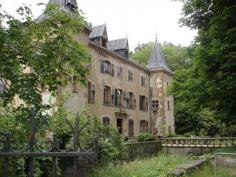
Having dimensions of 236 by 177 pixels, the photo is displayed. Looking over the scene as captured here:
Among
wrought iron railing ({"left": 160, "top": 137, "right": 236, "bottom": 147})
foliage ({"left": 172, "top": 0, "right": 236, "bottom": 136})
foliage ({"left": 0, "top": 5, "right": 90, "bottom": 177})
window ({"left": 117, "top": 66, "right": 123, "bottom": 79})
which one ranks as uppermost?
window ({"left": 117, "top": 66, "right": 123, "bottom": 79})

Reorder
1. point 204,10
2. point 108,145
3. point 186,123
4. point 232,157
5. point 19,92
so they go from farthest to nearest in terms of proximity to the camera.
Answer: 1. point 186,123
2. point 204,10
3. point 108,145
4. point 232,157
5. point 19,92

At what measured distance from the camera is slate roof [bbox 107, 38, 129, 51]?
36031mm

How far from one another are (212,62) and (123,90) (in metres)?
21.2

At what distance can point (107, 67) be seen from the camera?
32.3 meters

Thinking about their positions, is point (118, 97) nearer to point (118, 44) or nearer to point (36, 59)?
point (118, 44)

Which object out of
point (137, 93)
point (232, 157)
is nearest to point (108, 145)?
point (232, 157)

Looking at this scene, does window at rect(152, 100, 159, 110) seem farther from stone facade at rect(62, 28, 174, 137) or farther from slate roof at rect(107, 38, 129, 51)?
slate roof at rect(107, 38, 129, 51)

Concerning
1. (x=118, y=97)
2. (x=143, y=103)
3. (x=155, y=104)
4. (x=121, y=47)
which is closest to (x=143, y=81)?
(x=143, y=103)

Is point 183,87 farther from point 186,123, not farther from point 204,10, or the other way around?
point 186,123

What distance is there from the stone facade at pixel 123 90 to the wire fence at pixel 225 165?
15089mm

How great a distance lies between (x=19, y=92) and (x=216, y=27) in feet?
36.8

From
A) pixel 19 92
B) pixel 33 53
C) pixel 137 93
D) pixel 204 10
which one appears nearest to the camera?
pixel 19 92

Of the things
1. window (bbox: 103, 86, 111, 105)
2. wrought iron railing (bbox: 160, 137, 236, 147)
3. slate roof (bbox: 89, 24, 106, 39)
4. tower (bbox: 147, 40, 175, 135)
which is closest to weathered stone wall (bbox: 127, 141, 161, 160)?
wrought iron railing (bbox: 160, 137, 236, 147)

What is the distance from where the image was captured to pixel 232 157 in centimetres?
1113
